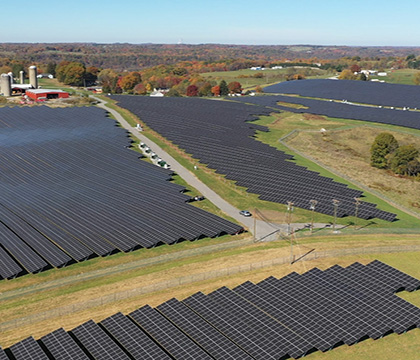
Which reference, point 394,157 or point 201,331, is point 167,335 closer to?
point 201,331

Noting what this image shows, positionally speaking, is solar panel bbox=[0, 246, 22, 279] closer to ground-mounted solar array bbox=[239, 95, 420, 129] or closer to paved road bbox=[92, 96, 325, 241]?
paved road bbox=[92, 96, 325, 241]

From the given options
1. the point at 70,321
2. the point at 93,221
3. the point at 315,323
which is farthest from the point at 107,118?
the point at 315,323

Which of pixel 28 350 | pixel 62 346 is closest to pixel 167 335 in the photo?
pixel 62 346

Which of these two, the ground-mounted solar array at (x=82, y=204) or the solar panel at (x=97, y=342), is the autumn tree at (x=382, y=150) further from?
the solar panel at (x=97, y=342)

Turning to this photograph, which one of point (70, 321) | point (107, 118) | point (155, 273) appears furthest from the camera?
point (107, 118)

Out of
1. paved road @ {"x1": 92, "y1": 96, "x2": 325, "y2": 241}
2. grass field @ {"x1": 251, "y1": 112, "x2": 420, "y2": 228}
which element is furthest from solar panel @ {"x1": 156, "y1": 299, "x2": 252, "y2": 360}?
grass field @ {"x1": 251, "y1": 112, "x2": 420, "y2": 228}

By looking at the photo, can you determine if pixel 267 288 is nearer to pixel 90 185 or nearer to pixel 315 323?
pixel 315 323
